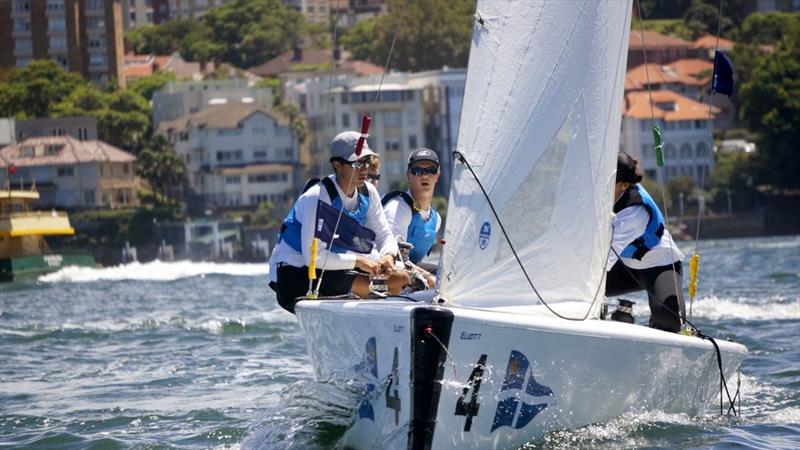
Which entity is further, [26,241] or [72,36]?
[72,36]

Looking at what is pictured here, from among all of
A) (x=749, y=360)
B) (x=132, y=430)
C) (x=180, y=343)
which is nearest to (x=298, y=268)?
(x=132, y=430)

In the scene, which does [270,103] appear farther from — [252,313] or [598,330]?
[598,330]

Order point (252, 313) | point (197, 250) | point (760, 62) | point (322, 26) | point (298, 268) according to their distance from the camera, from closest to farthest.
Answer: point (298, 268) → point (252, 313) → point (197, 250) → point (760, 62) → point (322, 26)

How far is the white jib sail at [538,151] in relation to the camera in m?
10.7

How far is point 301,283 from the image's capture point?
1245 cm

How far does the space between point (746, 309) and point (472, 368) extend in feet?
52.5

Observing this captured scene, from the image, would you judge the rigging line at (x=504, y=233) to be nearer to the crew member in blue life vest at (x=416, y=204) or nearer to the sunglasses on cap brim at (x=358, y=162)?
the sunglasses on cap brim at (x=358, y=162)

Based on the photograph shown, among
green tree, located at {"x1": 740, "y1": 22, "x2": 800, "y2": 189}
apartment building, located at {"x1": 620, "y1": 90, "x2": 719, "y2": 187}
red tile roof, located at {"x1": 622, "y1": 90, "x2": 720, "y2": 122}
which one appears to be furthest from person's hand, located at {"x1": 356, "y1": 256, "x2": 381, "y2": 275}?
apartment building, located at {"x1": 620, "y1": 90, "x2": 719, "y2": 187}

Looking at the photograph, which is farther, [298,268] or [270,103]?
[270,103]

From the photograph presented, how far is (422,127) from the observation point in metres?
110

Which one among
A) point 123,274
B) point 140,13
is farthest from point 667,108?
point 140,13

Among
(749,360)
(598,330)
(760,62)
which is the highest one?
(598,330)

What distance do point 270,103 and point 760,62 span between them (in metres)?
32.8

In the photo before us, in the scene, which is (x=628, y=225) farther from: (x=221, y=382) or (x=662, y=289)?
(x=221, y=382)
